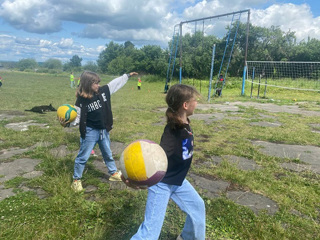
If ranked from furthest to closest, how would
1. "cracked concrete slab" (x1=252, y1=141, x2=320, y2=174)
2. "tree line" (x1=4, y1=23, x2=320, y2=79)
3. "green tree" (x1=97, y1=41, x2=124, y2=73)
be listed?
"green tree" (x1=97, y1=41, x2=124, y2=73), "tree line" (x1=4, y1=23, x2=320, y2=79), "cracked concrete slab" (x1=252, y1=141, x2=320, y2=174)

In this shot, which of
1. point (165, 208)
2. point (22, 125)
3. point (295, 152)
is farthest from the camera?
point (22, 125)

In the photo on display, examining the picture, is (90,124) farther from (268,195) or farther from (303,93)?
(303,93)

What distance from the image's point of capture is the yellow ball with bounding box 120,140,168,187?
2174mm

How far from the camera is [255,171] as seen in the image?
15.0 feet

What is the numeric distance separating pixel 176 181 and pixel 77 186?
81.6 inches

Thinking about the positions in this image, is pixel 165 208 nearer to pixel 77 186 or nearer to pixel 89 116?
pixel 77 186

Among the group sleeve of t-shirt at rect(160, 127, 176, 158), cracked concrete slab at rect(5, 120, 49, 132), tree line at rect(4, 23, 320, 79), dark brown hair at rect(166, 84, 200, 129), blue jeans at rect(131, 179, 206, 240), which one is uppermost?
tree line at rect(4, 23, 320, 79)

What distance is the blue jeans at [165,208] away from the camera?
2223 mm

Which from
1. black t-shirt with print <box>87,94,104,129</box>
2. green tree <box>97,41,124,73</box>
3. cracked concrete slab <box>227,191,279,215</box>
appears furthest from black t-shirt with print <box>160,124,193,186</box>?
green tree <box>97,41,124,73</box>

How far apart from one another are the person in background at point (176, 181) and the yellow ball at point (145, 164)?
0.12 metres

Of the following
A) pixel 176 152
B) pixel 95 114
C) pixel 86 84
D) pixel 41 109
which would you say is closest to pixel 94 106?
pixel 95 114

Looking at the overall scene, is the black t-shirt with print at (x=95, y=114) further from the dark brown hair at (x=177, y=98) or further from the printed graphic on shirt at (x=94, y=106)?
the dark brown hair at (x=177, y=98)

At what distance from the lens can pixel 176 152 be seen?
2.37m

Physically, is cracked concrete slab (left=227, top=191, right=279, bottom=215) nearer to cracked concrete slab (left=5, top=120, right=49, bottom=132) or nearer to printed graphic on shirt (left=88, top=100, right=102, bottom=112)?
printed graphic on shirt (left=88, top=100, right=102, bottom=112)
